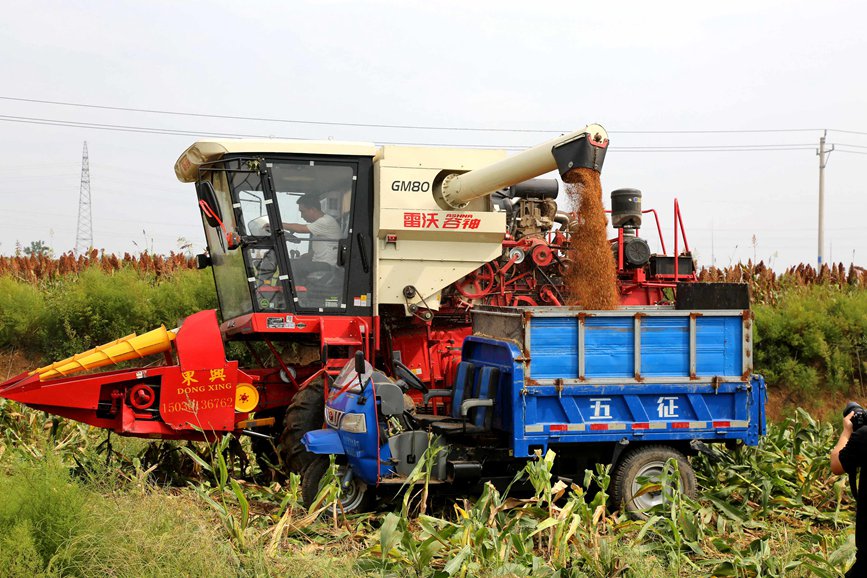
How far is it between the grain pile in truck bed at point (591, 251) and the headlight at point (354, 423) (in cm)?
257

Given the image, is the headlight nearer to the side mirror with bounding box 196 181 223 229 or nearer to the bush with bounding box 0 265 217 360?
the side mirror with bounding box 196 181 223 229

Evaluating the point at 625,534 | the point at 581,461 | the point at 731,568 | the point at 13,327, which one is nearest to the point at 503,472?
the point at 581,461

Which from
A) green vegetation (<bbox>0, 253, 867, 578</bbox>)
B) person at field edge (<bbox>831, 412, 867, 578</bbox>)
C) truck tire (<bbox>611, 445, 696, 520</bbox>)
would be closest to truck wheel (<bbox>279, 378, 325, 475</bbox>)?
green vegetation (<bbox>0, 253, 867, 578</bbox>)

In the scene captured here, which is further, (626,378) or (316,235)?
(316,235)

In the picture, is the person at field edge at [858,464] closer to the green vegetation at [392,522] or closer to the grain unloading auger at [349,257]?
the green vegetation at [392,522]

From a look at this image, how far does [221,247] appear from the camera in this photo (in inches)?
401

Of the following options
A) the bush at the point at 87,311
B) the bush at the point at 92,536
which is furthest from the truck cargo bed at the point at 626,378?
the bush at the point at 87,311

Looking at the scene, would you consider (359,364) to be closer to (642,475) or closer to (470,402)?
(470,402)

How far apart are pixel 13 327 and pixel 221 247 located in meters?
5.71

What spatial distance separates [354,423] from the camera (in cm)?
742

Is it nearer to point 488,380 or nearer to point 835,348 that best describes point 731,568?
point 488,380

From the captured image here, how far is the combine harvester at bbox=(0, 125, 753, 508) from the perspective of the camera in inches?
357

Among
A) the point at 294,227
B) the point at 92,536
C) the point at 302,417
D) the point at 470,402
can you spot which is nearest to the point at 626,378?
the point at 470,402

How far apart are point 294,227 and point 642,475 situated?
4.19 meters
